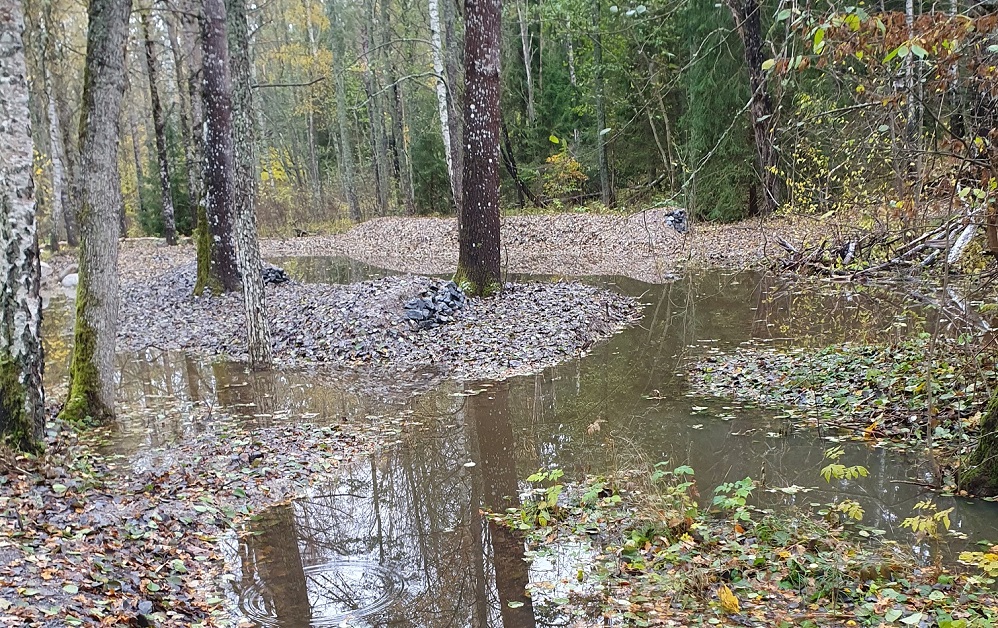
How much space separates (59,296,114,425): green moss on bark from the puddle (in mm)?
449

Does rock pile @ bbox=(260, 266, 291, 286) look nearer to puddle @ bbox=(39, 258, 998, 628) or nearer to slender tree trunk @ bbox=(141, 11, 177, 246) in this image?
puddle @ bbox=(39, 258, 998, 628)

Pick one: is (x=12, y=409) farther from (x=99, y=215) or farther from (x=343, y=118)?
(x=343, y=118)

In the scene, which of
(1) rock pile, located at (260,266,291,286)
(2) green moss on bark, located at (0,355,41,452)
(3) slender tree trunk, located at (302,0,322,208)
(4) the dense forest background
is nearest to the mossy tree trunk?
(2) green moss on bark, located at (0,355,41,452)

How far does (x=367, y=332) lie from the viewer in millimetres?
11148

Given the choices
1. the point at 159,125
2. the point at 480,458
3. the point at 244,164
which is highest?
the point at 159,125

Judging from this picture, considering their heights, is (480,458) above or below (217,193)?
below

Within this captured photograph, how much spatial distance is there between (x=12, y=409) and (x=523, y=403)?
5.22 metres

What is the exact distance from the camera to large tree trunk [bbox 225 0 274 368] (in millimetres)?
8641

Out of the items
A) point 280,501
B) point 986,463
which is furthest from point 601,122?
point 280,501

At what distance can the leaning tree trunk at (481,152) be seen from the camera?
39.6 feet

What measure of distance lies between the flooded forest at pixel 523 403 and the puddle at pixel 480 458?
0.04 meters

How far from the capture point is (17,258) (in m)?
5.42

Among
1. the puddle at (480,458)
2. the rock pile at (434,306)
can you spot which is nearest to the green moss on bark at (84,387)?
the puddle at (480,458)

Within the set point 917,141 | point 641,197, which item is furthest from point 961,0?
point 641,197
